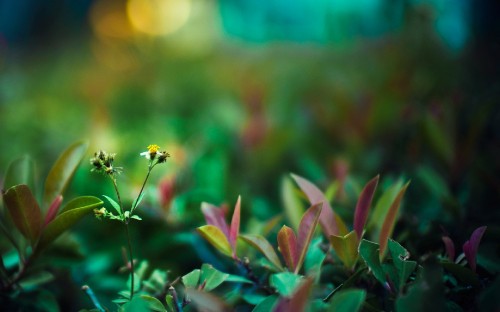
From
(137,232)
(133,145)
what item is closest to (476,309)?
(137,232)

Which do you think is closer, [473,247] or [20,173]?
[473,247]

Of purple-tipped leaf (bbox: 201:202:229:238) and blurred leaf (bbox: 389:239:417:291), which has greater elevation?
purple-tipped leaf (bbox: 201:202:229:238)

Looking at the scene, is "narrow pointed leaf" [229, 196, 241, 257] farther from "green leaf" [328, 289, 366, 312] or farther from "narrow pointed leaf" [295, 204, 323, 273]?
"green leaf" [328, 289, 366, 312]

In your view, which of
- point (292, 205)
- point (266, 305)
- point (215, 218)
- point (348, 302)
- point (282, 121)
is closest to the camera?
point (348, 302)

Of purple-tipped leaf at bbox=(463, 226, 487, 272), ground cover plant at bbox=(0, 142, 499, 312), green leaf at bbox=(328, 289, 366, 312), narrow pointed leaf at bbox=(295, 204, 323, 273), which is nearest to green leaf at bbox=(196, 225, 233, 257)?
ground cover plant at bbox=(0, 142, 499, 312)

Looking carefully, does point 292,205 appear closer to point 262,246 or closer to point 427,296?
point 262,246

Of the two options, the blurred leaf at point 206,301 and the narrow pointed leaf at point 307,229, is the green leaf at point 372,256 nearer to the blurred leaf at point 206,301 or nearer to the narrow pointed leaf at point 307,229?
the narrow pointed leaf at point 307,229

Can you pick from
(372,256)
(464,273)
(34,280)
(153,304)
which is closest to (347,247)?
(372,256)

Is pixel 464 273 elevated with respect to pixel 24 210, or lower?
lower

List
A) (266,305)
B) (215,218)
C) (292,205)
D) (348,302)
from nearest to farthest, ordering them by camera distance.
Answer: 1. (348,302)
2. (266,305)
3. (215,218)
4. (292,205)
